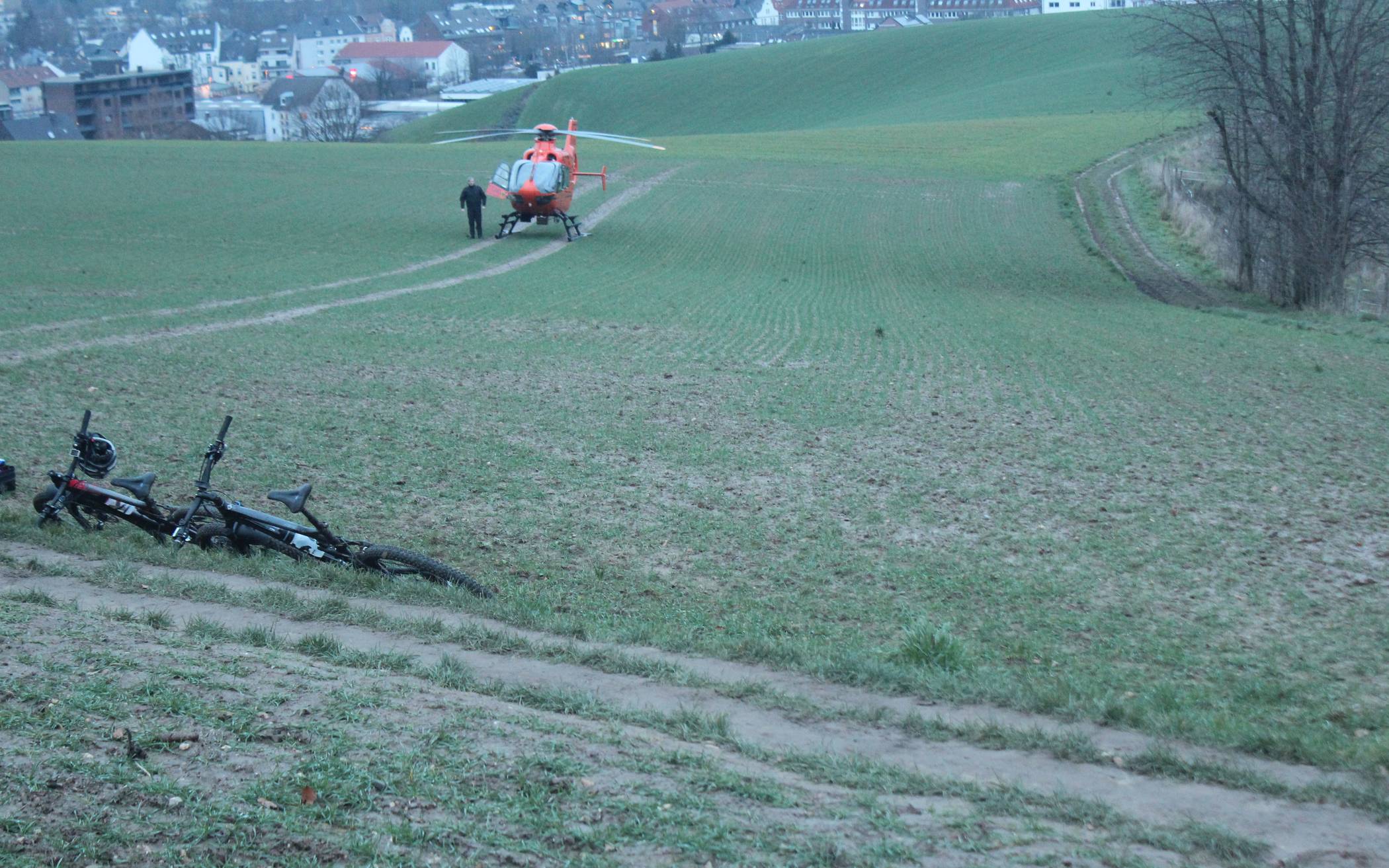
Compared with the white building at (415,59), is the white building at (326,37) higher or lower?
higher

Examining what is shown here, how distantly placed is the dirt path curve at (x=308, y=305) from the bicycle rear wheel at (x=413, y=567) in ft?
28.1

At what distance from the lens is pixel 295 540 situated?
25.4 ft

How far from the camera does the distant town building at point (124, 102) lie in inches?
2830

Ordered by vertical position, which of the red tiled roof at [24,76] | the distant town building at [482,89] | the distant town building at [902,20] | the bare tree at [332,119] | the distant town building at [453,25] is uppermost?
the distant town building at [453,25]

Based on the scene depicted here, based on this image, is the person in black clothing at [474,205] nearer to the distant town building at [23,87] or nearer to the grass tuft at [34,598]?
the grass tuft at [34,598]

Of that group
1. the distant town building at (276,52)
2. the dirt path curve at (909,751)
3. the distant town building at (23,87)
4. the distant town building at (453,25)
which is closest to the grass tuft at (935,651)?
the dirt path curve at (909,751)

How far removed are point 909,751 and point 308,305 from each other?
1722 centimetres

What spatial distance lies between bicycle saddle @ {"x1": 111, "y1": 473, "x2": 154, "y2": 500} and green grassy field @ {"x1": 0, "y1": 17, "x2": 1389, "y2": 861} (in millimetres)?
419

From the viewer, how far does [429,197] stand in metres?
37.2

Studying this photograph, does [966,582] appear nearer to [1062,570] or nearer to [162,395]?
[1062,570]

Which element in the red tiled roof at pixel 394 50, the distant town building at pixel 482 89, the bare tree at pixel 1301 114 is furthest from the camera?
the red tiled roof at pixel 394 50

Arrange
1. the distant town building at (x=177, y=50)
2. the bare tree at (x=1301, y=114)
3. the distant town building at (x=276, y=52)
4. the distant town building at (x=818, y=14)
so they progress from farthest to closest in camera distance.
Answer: the distant town building at (x=818, y=14)
the distant town building at (x=276, y=52)
the distant town building at (x=177, y=50)
the bare tree at (x=1301, y=114)

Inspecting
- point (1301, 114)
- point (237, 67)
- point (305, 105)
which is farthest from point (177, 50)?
point (1301, 114)

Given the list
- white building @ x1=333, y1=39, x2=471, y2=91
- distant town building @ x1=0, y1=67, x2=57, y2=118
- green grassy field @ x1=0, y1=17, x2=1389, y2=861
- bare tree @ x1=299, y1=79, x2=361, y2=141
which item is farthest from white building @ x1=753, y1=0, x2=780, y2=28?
green grassy field @ x1=0, y1=17, x2=1389, y2=861
